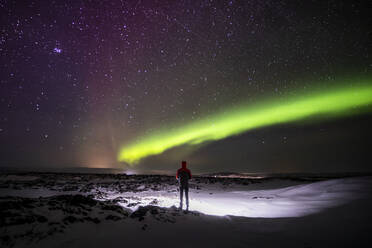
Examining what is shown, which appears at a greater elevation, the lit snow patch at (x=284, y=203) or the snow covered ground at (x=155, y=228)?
the snow covered ground at (x=155, y=228)

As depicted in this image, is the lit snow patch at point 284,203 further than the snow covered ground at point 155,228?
Yes

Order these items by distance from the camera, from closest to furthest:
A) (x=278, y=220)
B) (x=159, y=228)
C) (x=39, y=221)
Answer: (x=39, y=221)
(x=159, y=228)
(x=278, y=220)

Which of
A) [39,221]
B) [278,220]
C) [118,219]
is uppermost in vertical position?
[39,221]

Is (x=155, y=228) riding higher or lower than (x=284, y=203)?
higher

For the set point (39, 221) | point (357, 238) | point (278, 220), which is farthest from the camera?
point (278, 220)

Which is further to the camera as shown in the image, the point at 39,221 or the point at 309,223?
the point at 309,223

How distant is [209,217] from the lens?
7477 millimetres

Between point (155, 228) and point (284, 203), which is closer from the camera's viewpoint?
point (155, 228)

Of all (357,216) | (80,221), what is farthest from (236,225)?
(80,221)

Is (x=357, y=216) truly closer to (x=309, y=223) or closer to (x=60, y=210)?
(x=309, y=223)

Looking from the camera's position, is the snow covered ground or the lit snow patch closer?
the snow covered ground

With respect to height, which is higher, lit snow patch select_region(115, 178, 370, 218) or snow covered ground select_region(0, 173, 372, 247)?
snow covered ground select_region(0, 173, 372, 247)

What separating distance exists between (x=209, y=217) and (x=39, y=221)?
5.26m

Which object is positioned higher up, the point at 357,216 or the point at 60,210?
the point at 60,210
